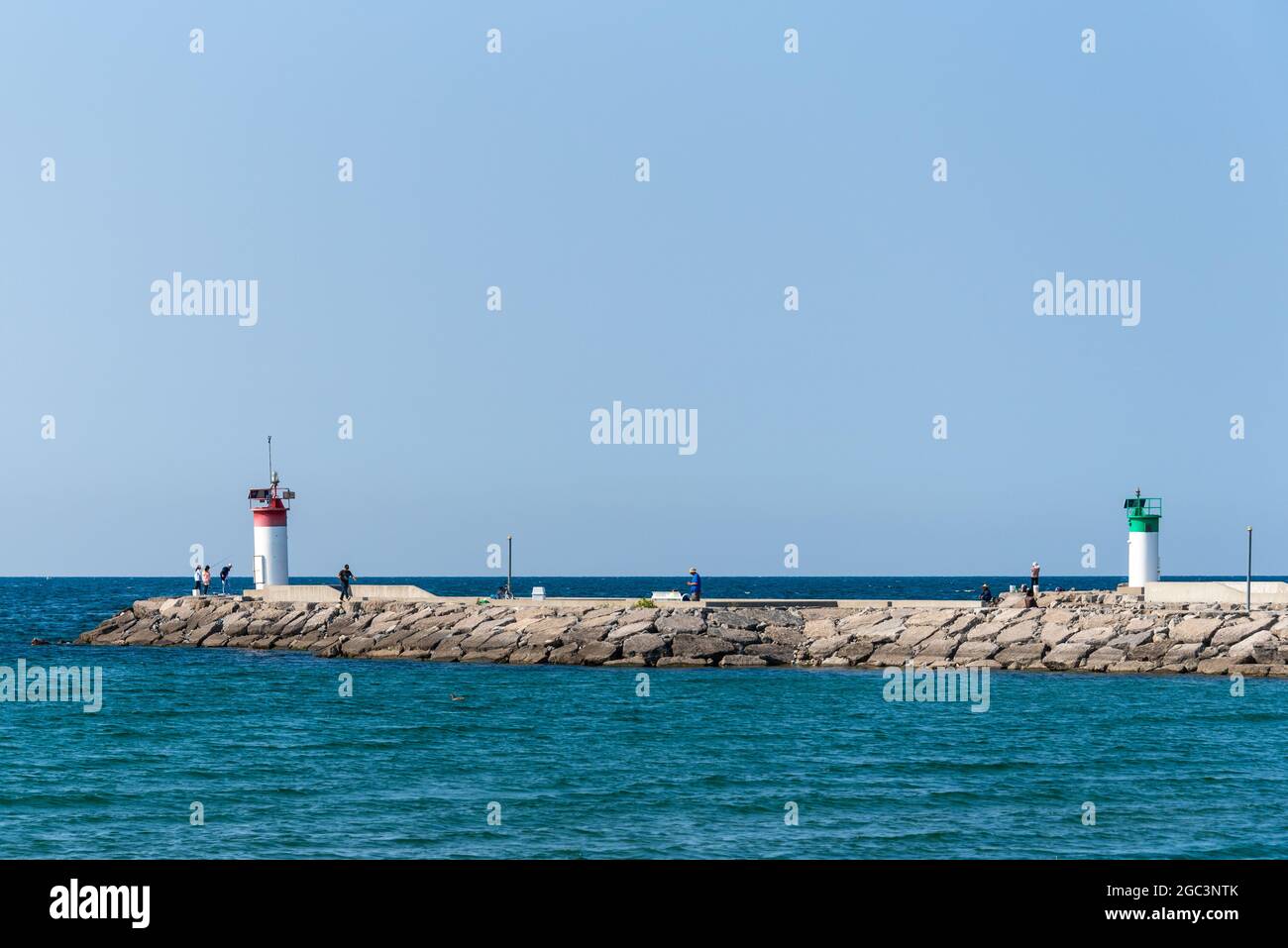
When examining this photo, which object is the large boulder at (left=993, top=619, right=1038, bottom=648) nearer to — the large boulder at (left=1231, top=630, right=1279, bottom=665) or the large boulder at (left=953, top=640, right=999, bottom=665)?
the large boulder at (left=953, top=640, right=999, bottom=665)

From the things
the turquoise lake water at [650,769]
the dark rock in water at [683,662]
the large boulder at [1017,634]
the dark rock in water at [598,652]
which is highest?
the large boulder at [1017,634]

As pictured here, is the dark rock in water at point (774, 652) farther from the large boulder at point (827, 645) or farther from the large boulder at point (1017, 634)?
the large boulder at point (1017, 634)

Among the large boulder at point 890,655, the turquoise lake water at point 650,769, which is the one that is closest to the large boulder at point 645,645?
the turquoise lake water at point 650,769

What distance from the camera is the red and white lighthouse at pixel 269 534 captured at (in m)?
55.5

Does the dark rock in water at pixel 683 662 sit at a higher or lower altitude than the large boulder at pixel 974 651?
lower

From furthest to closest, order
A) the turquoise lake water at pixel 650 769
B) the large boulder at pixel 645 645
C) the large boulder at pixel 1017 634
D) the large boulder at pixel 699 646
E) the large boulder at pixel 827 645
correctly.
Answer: the large boulder at pixel 645 645 < the large boulder at pixel 699 646 < the large boulder at pixel 827 645 < the large boulder at pixel 1017 634 < the turquoise lake water at pixel 650 769

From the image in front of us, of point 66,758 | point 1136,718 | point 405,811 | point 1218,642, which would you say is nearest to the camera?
point 405,811

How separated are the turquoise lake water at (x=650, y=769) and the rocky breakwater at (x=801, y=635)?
1.86 m
